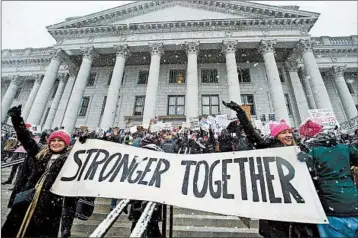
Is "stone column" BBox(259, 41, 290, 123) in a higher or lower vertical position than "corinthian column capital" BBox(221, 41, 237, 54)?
lower

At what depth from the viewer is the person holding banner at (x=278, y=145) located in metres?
2.61

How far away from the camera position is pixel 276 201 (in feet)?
8.55

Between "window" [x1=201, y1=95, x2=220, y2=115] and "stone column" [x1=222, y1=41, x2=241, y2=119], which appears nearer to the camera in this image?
"stone column" [x1=222, y1=41, x2=241, y2=119]

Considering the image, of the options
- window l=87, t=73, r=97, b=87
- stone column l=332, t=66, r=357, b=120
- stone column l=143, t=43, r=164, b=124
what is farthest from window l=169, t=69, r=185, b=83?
stone column l=332, t=66, r=357, b=120

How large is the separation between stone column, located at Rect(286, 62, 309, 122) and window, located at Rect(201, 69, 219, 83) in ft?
24.1

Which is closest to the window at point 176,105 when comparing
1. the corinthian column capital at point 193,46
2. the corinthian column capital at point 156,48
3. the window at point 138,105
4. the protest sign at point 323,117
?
the window at point 138,105

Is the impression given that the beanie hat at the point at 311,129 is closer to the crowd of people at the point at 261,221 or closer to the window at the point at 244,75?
the crowd of people at the point at 261,221

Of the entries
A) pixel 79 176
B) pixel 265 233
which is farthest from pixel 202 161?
pixel 79 176

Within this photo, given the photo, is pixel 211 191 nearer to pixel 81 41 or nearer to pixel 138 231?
pixel 138 231

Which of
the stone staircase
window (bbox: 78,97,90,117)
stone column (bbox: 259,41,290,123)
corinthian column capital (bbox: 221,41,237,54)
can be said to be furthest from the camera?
window (bbox: 78,97,90,117)

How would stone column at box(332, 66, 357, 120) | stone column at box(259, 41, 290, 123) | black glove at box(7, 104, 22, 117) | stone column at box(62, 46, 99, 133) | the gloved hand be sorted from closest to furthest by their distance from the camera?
the gloved hand < black glove at box(7, 104, 22, 117) < stone column at box(259, 41, 290, 123) < stone column at box(62, 46, 99, 133) < stone column at box(332, 66, 357, 120)

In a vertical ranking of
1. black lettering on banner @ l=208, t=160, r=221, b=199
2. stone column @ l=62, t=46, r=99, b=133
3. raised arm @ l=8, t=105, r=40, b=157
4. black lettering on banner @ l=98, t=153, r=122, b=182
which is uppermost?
stone column @ l=62, t=46, r=99, b=133

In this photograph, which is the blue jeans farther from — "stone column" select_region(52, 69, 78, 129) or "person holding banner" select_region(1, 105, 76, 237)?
"stone column" select_region(52, 69, 78, 129)

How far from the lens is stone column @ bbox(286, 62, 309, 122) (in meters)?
20.0
